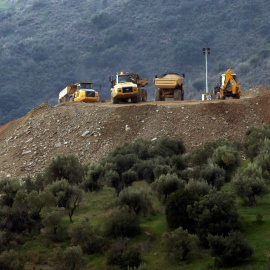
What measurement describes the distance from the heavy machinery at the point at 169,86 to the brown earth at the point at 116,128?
5538 mm

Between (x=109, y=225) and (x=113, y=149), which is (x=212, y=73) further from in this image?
(x=109, y=225)

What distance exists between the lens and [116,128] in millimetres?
38375

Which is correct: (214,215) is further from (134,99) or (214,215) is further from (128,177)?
(134,99)

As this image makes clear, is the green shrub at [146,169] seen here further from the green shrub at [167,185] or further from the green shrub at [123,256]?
the green shrub at [123,256]

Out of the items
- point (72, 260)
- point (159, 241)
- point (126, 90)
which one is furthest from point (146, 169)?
point (126, 90)

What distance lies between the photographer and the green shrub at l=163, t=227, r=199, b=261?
730 inches

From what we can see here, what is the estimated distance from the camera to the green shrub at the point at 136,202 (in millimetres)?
23661

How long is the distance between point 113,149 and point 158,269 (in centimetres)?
1776

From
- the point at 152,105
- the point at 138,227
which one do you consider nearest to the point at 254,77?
the point at 152,105

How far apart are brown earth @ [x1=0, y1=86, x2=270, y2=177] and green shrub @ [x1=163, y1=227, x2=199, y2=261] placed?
16.8m

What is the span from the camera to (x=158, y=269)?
18.2 metres

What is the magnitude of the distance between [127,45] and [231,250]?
365 ft

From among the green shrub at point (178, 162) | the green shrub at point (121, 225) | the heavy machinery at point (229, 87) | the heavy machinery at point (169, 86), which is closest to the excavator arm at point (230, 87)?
the heavy machinery at point (229, 87)

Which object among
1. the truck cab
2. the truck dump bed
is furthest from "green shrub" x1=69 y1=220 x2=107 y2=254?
the truck dump bed
